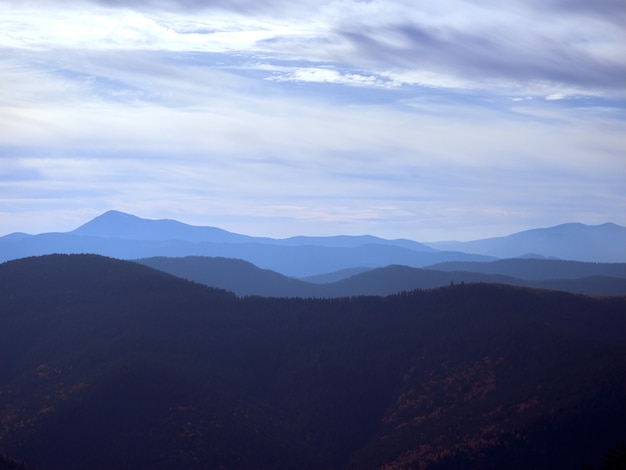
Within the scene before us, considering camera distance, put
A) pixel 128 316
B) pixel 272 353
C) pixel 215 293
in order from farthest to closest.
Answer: pixel 215 293, pixel 128 316, pixel 272 353

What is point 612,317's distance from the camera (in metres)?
172

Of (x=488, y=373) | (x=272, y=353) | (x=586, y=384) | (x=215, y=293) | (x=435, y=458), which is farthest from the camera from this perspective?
(x=215, y=293)

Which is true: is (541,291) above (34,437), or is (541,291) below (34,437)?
above

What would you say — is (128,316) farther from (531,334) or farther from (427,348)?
(531,334)

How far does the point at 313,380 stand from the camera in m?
154

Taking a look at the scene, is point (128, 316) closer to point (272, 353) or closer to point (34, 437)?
point (272, 353)

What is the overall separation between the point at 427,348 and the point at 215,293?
62.8 metres

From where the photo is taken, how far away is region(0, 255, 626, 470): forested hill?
11250 cm

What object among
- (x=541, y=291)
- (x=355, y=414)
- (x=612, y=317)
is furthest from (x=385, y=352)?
(x=612, y=317)

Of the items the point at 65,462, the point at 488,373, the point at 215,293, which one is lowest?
the point at 65,462

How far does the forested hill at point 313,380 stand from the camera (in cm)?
11250

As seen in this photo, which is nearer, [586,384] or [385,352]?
[586,384]

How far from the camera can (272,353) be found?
166 metres

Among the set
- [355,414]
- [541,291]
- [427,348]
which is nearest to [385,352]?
[427,348]
